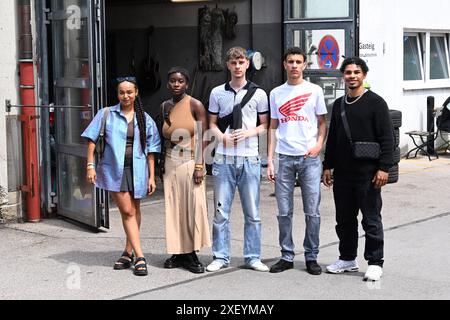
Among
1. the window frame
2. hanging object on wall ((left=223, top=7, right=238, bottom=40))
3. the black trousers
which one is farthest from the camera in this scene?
the window frame

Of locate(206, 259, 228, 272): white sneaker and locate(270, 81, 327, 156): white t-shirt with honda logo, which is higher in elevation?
locate(270, 81, 327, 156): white t-shirt with honda logo

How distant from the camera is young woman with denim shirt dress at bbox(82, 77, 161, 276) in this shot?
7.01 meters

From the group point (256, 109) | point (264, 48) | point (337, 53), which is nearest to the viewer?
point (256, 109)

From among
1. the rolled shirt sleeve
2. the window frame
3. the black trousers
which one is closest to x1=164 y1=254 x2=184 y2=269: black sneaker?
the rolled shirt sleeve

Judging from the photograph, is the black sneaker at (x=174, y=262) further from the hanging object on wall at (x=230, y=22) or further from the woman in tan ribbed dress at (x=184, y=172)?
the hanging object on wall at (x=230, y=22)

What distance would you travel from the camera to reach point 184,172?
711 cm

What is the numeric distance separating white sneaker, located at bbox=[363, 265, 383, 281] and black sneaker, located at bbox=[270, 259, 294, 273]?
2.26 feet

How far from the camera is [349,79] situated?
22.3 ft

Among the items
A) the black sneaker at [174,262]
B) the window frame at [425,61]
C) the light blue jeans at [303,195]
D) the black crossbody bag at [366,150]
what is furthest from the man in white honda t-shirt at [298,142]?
the window frame at [425,61]

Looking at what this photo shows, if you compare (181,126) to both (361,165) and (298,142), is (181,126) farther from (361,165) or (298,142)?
(361,165)

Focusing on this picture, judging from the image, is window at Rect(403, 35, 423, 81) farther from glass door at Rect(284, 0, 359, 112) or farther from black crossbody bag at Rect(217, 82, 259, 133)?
black crossbody bag at Rect(217, 82, 259, 133)
